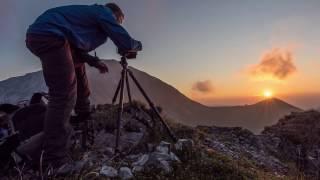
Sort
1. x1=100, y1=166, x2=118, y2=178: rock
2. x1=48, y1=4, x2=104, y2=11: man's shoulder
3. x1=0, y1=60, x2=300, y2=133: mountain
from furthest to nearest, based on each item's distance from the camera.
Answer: x1=0, y1=60, x2=300, y2=133: mountain → x1=48, y1=4, x2=104, y2=11: man's shoulder → x1=100, y1=166, x2=118, y2=178: rock

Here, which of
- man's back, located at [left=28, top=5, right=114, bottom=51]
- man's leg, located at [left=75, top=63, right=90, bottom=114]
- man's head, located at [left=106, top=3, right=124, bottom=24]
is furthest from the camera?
man's leg, located at [left=75, top=63, right=90, bottom=114]

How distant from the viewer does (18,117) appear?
404 inches

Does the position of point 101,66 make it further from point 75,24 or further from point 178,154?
point 178,154

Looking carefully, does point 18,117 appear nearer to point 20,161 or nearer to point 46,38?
point 20,161

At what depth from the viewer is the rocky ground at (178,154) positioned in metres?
9.36

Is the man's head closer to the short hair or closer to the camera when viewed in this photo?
the short hair

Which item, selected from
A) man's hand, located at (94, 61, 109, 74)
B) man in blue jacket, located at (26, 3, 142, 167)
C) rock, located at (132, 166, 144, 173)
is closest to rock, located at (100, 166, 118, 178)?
rock, located at (132, 166, 144, 173)

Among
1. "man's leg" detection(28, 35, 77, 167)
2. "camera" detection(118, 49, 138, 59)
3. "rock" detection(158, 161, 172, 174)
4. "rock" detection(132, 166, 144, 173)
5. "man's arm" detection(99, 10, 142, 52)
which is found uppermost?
"man's arm" detection(99, 10, 142, 52)

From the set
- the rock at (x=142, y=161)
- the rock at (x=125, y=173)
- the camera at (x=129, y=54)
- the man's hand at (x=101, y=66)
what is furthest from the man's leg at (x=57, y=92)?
the rock at (x=142, y=161)

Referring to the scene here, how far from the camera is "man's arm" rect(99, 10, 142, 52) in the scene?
9352mm

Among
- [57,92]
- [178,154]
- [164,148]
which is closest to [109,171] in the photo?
[164,148]

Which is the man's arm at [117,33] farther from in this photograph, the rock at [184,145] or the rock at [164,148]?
the rock at [184,145]

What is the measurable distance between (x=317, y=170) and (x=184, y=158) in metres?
6.65

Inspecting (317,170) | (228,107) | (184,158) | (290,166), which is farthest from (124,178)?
(228,107)
